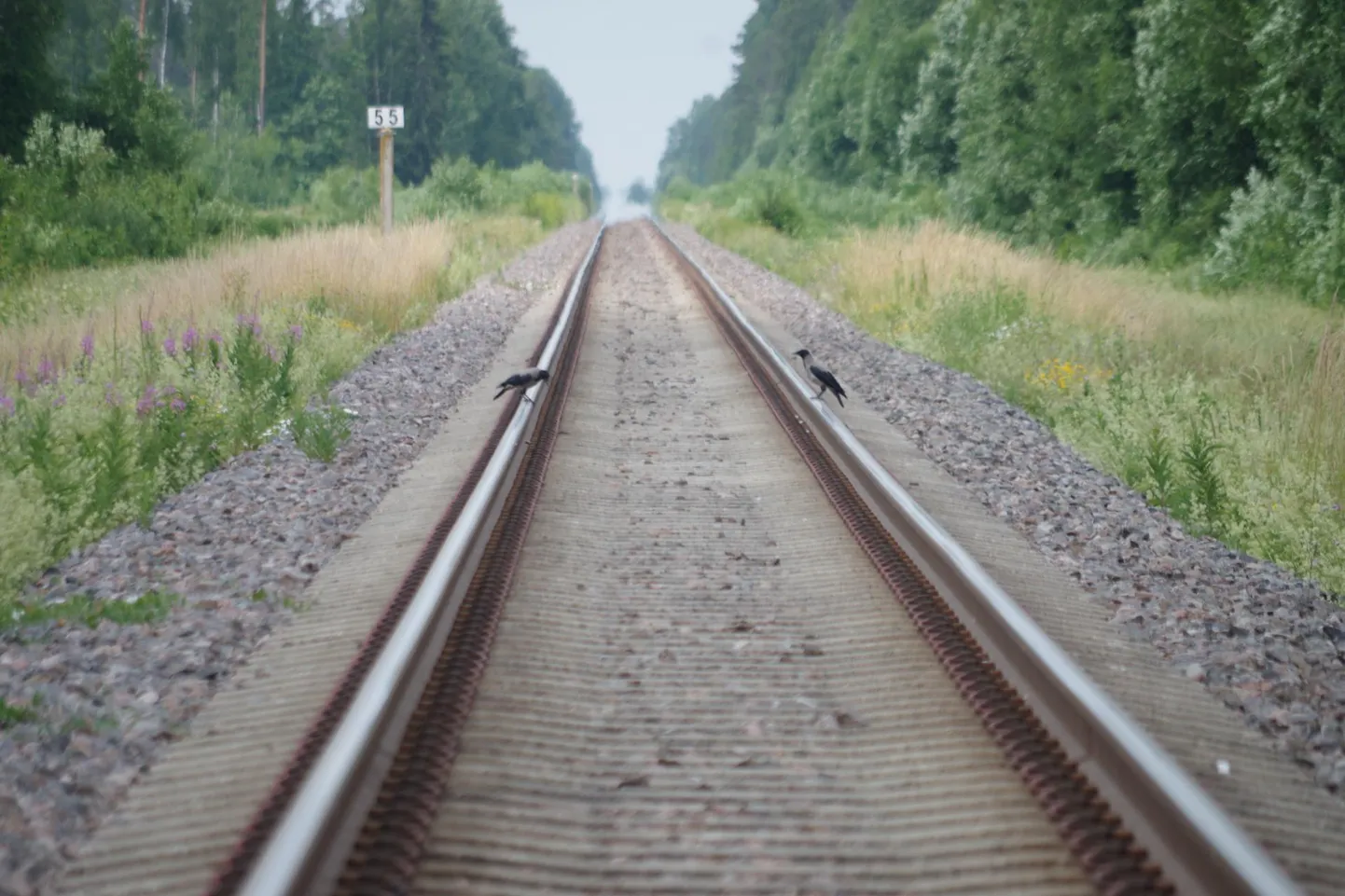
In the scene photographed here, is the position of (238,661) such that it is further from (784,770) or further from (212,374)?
(212,374)

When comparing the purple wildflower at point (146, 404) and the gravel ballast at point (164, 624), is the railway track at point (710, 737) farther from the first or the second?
the purple wildflower at point (146, 404)

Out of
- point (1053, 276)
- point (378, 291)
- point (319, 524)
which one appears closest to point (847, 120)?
point (1053, 276)

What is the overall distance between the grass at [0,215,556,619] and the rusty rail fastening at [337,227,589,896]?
68.7 inches

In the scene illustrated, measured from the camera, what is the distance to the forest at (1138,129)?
1487 centimetres

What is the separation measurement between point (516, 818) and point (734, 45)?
96802mm

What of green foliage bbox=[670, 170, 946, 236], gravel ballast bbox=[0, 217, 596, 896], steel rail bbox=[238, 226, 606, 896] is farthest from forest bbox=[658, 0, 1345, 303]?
steel rail bbox=[238, 226, 606, 896]

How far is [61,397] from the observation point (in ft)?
23.9

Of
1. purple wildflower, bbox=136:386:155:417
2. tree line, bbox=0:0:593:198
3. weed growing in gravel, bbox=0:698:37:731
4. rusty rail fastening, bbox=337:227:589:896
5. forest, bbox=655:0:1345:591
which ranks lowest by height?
weed growing in gravel, bbox=0:698:37:731

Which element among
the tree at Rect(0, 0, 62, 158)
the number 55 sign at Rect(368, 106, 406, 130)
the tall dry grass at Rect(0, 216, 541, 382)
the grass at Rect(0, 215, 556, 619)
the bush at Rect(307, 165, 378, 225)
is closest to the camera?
the grass at Rect(0, 215, 556, 619)

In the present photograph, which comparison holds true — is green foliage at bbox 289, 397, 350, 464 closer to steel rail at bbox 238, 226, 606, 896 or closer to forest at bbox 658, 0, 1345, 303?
steel rail at bbox 238, 226, 606, 896

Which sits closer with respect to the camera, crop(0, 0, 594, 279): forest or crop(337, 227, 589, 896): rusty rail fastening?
crop(337, 227, 589, 896): rusty rail fastening

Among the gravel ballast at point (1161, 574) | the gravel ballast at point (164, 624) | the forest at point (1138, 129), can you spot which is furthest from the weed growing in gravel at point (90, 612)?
the forest at point (1138, 129)

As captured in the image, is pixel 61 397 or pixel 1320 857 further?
pixel 61 397

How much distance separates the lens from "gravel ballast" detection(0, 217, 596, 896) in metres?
3.02
